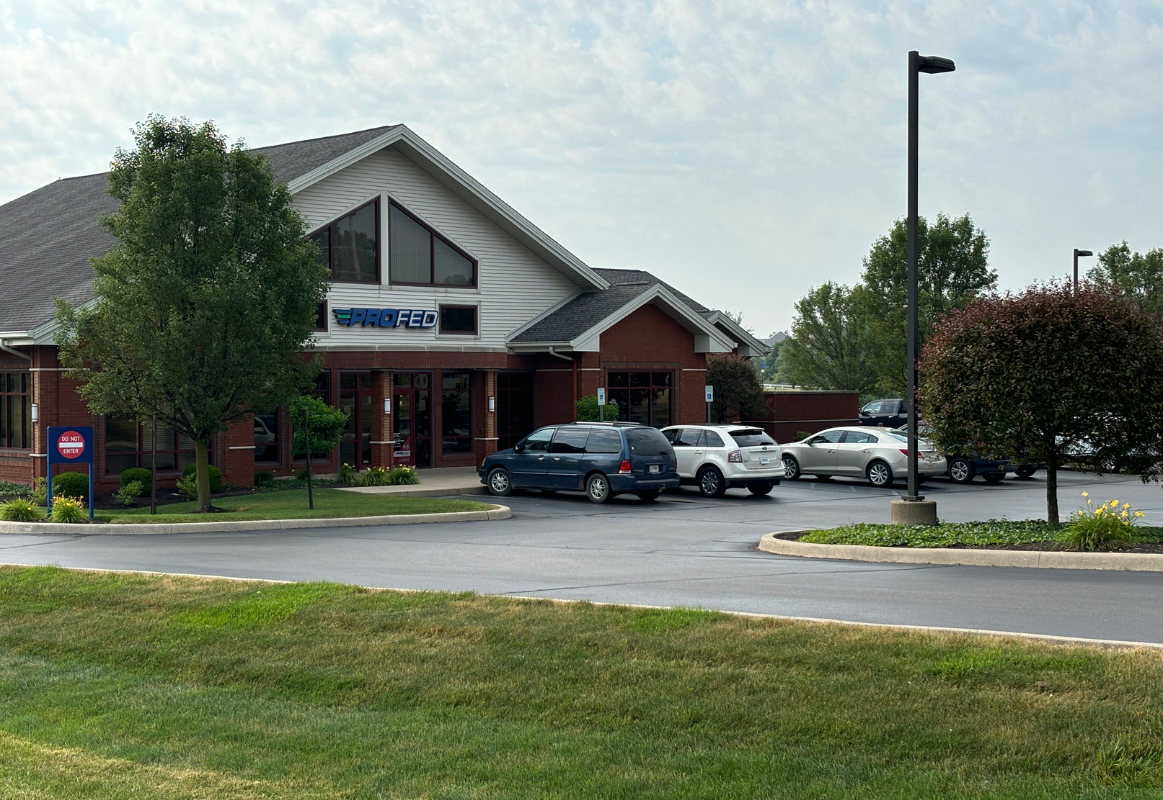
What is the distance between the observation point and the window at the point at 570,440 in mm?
26156

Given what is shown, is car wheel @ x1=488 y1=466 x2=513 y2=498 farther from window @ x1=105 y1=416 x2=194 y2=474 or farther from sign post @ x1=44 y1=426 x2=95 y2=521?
sign post @ x1=44 y1=426 x2=95 y2=521

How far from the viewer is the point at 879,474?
3016cm

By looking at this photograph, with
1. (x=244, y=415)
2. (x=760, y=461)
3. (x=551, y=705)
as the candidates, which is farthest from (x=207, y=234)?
(x=551, y=705)

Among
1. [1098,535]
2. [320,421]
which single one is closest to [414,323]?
[320,421]

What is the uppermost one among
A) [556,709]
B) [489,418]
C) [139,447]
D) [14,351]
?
[14,351]

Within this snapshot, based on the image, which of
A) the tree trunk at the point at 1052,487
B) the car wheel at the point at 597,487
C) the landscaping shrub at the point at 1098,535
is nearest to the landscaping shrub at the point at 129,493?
the car wheel at the point at 597,487

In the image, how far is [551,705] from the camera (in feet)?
26.9

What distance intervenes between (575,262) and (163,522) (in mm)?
17955

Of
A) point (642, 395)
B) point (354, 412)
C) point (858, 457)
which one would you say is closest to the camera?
point (858, 457)

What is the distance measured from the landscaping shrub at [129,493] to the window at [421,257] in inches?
365

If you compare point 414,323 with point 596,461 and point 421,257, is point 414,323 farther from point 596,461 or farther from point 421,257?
point 596,461

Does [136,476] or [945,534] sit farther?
[136,476]

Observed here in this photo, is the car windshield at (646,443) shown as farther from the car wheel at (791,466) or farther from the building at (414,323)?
the building at (414,323)

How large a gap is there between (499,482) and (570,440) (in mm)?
2159
